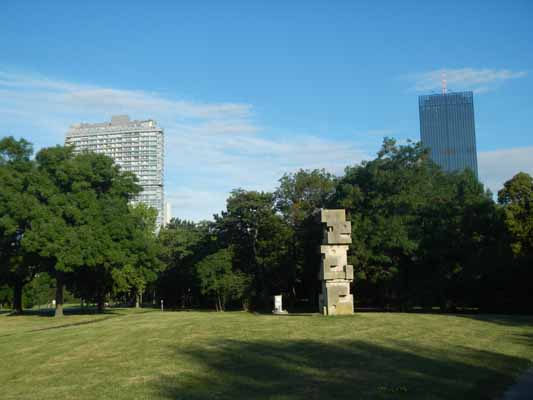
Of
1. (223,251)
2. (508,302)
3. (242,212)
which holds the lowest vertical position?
(508,302)

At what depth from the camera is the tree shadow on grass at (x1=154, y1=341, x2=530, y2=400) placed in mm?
9719

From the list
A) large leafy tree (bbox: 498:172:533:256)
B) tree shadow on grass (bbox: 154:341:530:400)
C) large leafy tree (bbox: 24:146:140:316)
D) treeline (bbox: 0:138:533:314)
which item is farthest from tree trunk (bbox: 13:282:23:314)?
large leafy tree (bbox: 498:172:533:256)

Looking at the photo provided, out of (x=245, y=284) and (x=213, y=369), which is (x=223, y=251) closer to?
(x=245, y=284)

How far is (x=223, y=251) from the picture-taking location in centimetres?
5238

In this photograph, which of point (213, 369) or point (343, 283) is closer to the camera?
point (213, 369)

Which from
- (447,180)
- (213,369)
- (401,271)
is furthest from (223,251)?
(213,369)

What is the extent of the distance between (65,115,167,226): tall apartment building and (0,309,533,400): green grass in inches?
5969

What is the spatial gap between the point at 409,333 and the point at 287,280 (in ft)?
109

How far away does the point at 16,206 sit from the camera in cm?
3838

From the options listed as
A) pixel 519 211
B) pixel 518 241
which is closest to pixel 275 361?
pixel 518 241

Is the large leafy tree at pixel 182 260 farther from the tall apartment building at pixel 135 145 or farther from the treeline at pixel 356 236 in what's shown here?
the tall apartment building at pixel 135 145

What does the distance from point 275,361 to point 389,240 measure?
27.2 m

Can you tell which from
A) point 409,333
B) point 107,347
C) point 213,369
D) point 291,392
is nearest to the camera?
point 291,392

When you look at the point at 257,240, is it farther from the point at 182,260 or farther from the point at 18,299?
the point at 18,299
